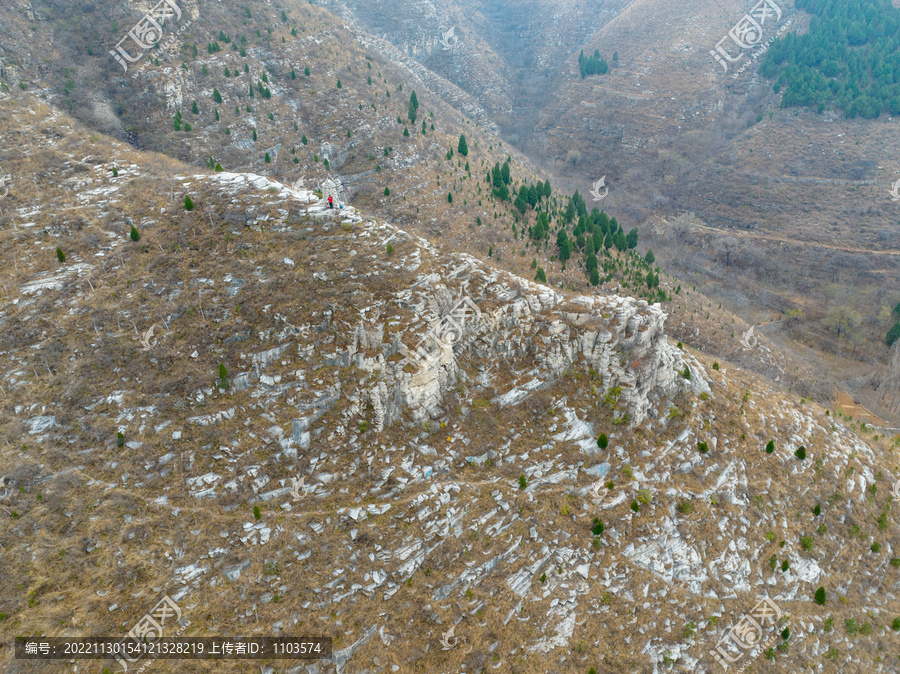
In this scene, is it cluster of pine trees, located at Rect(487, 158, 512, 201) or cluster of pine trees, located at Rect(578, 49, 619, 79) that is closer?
cluster of pine trees, located at Rect(487, 158, 512, 201)

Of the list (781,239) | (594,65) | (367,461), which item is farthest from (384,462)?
(594,65)

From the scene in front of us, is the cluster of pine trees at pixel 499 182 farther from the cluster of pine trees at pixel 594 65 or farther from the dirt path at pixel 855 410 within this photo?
the cluster of pine trees at pixel 594 65

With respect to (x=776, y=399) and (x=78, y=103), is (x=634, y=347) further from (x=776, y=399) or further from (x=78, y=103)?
(x=78, y=103)

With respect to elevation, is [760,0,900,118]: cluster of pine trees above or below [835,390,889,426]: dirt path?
above

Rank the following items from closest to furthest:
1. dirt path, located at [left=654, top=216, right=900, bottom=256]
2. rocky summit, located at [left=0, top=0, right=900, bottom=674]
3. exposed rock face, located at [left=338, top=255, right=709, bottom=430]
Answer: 1. rocky summit, located at [left=0, top=0, right=900, bottom=674]
2. exposed rock face, located at [left=338, top=255, right=709, bottom=430]
3. dirt path, located at [left=654, top=216, right=900, bottom=256]

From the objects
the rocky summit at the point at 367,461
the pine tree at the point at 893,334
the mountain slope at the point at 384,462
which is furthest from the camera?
the pine tree at the point at 893,334

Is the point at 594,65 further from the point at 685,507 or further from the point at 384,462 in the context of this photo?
the point at 384,462

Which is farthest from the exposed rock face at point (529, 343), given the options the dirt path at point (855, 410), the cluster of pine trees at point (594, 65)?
the cluster of pine trees at point (594, 65)

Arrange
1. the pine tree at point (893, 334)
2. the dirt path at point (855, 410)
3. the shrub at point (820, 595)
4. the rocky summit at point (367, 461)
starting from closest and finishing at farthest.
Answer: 1. the rocky summit at point (367, 461)
2. the shrub at point (820, 595)
3. the dirt path at point (855, 410)
4. the pine tree at point (893, 334)

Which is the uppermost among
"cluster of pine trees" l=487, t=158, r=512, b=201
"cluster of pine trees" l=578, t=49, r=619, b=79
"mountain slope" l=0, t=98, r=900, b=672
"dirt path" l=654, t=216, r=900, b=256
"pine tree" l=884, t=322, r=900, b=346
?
"cluster of pine trees" l=578, t=49, r=619, b=79

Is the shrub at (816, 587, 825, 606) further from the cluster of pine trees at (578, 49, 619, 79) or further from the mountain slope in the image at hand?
the cluster of pine trees at (578, 49, 619, 79)

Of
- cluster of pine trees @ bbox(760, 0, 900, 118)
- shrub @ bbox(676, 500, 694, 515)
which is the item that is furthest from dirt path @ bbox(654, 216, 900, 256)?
shrub @ bbox(676, 500, 694, 515)
